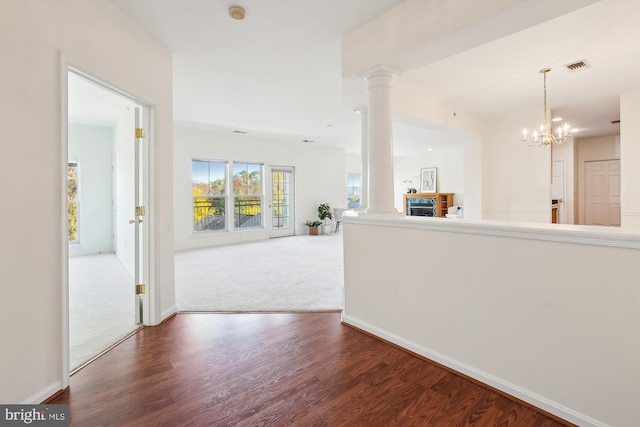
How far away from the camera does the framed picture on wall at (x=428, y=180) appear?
33.8ft

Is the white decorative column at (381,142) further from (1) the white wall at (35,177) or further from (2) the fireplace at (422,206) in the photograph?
(2) the fireplace at (422,206)

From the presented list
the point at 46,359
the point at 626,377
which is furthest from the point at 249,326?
the point at 626,377

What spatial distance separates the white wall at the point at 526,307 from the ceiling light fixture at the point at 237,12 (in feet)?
6.64

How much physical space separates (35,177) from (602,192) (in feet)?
34.5

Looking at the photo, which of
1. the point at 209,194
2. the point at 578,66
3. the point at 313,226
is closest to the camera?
the point at 578,66

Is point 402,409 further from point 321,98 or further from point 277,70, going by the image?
point 321,98

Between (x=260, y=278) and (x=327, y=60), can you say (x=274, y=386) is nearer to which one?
(x=260, y=278)

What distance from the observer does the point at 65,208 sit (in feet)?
6.32

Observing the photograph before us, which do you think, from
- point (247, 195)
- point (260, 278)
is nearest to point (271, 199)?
point (247, 195)

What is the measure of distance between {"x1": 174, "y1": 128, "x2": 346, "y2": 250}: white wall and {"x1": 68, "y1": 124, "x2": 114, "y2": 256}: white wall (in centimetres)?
135

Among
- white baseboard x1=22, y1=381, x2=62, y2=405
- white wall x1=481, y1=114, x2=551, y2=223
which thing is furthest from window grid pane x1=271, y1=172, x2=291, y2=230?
white baseboard x1=22, y1=381, x2=62, y2=405

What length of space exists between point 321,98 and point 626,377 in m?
4.35

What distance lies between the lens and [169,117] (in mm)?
3025

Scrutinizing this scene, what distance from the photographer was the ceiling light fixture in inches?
93.3
